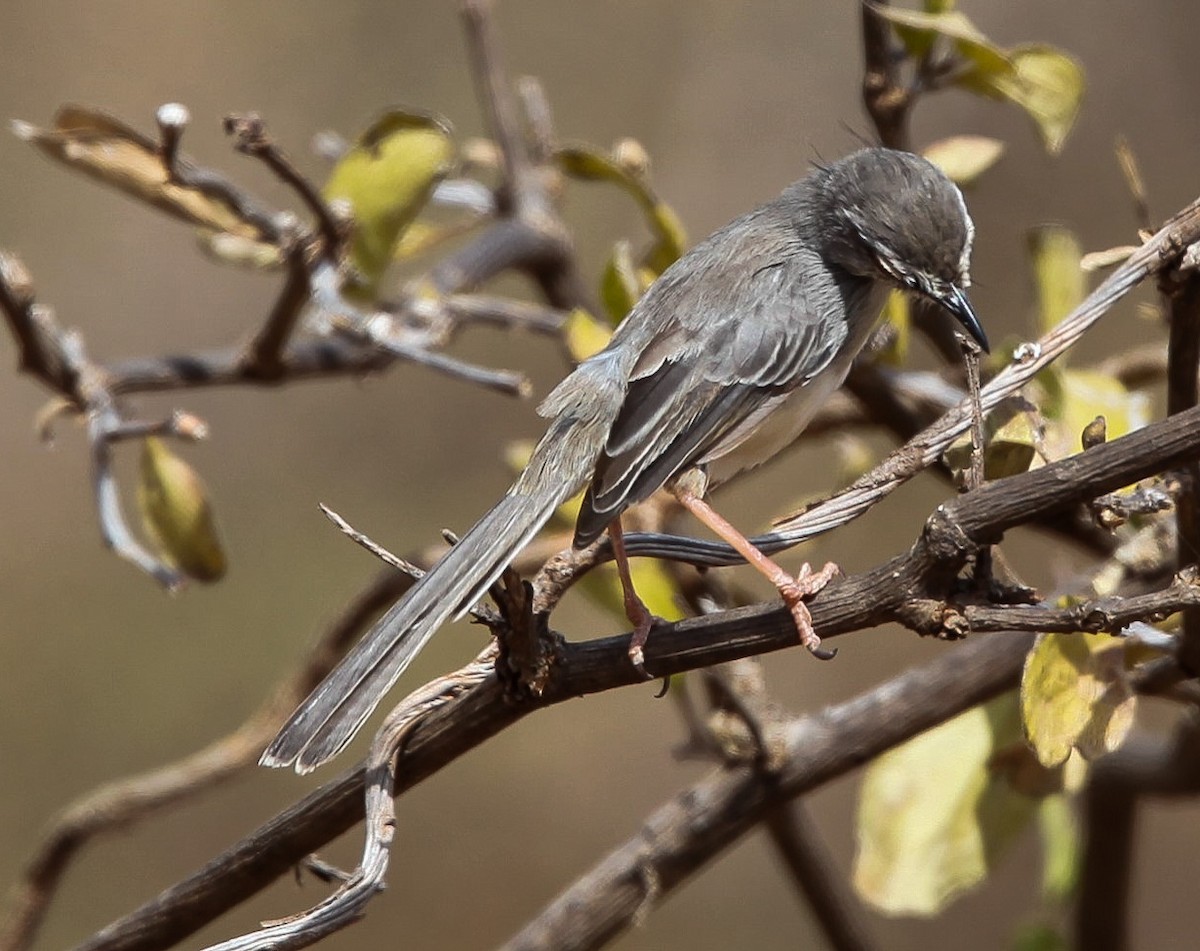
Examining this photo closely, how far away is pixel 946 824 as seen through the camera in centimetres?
260

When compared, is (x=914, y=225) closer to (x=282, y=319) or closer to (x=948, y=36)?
(x=948, y=36)

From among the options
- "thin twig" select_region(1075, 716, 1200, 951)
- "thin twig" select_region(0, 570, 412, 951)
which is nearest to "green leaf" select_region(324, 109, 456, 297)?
"thin twig" select_region(0, 570, 412, 951)

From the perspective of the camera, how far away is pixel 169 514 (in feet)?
8.65

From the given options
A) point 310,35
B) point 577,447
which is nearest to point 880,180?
point 577,447

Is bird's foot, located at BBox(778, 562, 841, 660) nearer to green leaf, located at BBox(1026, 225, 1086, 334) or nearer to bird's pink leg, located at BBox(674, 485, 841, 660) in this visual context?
bird's pink leg, located at BBox(674, 485, 841, 660)

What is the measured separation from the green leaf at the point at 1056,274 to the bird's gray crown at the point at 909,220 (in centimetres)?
32

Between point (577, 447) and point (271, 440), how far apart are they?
11.3 feet

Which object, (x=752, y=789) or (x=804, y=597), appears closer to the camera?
(x=804, y=597)

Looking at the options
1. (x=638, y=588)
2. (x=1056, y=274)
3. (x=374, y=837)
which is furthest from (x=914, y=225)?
(x=374, y=837)

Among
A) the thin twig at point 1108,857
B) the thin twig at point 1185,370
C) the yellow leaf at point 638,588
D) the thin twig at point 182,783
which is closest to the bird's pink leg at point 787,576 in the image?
the yellow leaf at point 638,588

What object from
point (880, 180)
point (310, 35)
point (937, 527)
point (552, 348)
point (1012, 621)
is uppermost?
point (310, 35)

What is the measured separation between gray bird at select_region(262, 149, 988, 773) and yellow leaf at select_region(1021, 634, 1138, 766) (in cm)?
36

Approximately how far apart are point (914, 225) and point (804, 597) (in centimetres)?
Result: 95

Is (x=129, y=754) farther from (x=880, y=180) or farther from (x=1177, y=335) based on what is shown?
(x=1177, y=335)
